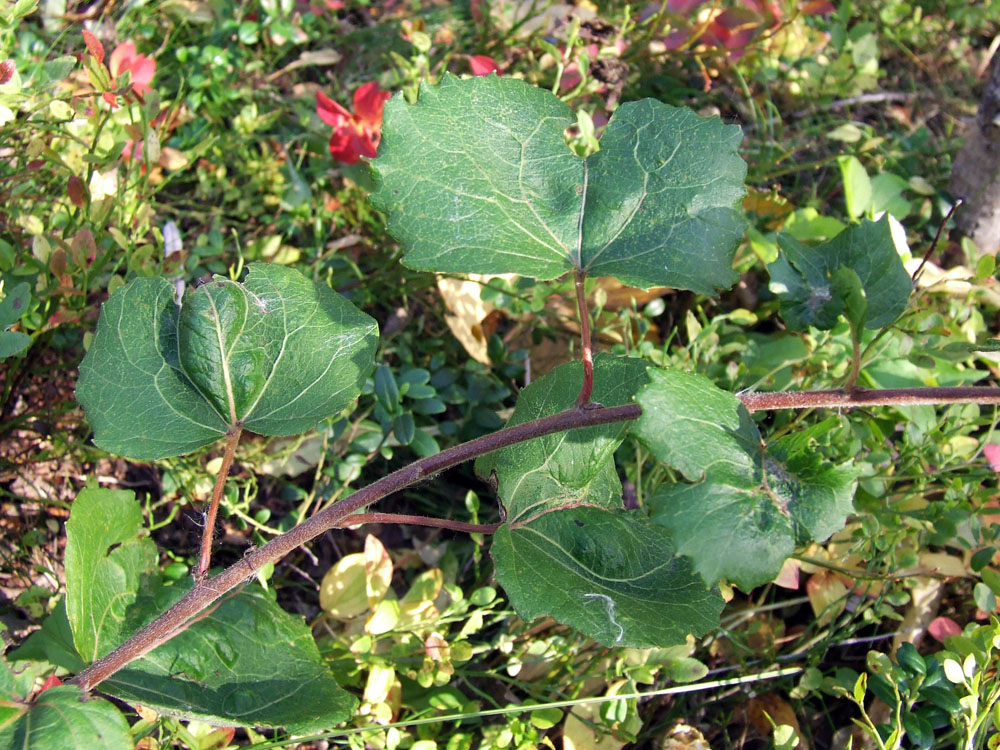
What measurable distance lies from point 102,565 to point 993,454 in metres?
1.66

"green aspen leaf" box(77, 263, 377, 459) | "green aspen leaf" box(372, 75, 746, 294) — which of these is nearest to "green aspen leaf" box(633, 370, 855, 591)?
"green aspen leaf" box(372, 75, 746, 294)

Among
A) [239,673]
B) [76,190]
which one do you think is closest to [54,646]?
[239,673]

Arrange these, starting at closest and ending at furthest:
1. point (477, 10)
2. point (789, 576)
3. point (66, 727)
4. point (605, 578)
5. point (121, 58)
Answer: point (66, 727) → point (605, 578) → point (789, 576) → point (121, 58) → point (477, 10)

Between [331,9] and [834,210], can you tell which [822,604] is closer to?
[834,210]

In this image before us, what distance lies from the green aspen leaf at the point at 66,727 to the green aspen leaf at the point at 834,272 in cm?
109

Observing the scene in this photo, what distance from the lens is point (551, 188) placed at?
1.26 meters

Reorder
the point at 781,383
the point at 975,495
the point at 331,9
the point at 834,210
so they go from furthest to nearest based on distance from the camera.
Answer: the point at 331,9 → the point at 834,210 → the point at 781,383 → the point at 975,495

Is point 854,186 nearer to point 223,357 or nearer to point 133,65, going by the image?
point 223,357

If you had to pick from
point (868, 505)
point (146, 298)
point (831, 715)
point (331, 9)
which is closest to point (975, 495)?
point (868, 505)

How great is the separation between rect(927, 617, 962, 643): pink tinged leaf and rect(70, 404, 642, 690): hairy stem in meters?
0.94

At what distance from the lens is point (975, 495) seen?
1.66m

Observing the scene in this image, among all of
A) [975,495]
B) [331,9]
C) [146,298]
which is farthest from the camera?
[331,9]

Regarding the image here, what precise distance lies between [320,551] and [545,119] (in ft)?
3.53

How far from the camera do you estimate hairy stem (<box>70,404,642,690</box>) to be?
3.73ft
